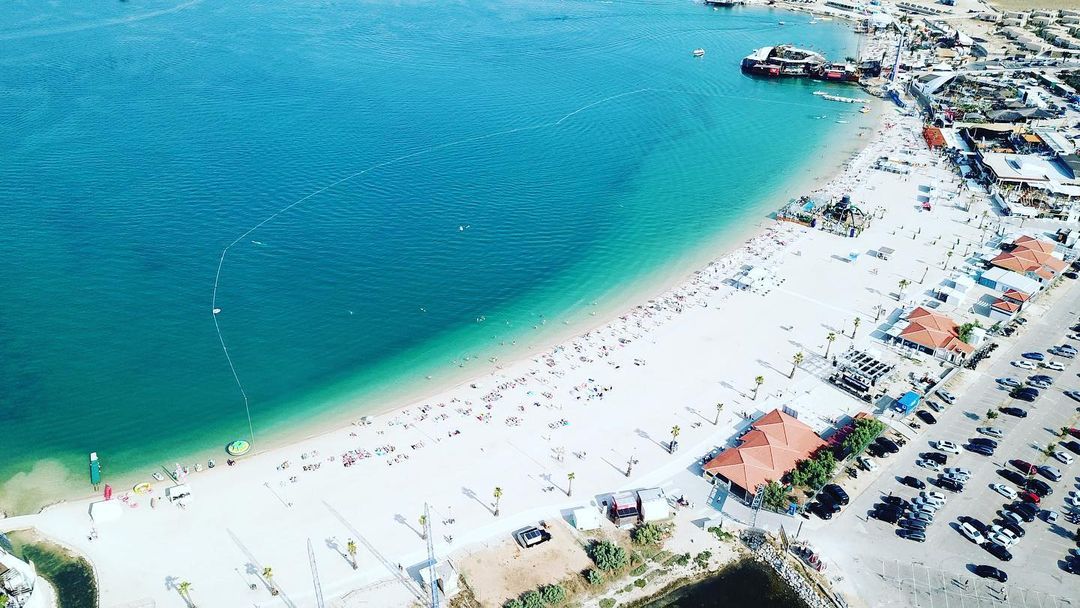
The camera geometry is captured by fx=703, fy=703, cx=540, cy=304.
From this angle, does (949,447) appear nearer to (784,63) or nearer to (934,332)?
(934,332)

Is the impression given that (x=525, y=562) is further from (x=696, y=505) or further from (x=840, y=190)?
(x=840, y=190)

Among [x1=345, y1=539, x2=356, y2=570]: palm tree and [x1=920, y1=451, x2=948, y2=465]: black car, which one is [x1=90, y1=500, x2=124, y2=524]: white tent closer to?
[x1=345, y1=539, x2=356, y2=570]: palm tree

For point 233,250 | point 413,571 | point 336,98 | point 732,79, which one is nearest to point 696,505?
point 413,571

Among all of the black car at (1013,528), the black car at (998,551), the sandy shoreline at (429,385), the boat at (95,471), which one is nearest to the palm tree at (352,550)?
the sandy shoreline at (429,385)

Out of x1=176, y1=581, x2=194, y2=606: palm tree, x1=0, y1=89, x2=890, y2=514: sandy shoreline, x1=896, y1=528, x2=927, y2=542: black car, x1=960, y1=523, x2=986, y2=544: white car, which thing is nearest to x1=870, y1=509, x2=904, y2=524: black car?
x1=896, y1=528, x2=927, y2=542: black car

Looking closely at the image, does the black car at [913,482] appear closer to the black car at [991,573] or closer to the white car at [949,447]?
the white car at [949,447]

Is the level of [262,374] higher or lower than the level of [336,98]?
lower
